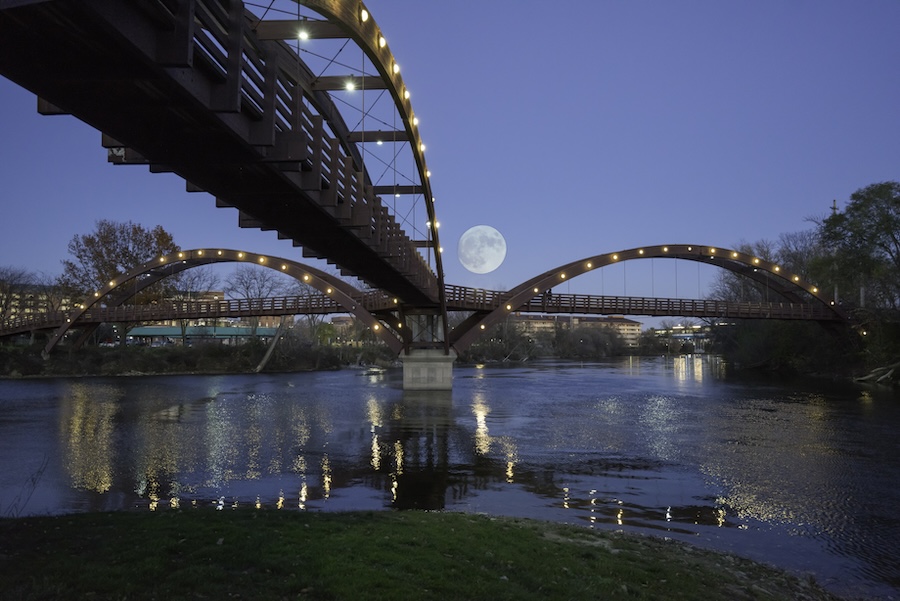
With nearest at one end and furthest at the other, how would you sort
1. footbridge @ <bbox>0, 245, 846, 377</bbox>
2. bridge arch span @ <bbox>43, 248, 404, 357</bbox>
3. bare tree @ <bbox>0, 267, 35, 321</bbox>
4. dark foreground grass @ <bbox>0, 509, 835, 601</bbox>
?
dark foreground grass @ <bbox>0, 509, 835, 601</bbox> → bridge arch span @ <bbox>43, 248, 404, 357</bbox> → footbridge @ <bbox>0, 245, 846, 377</bbox> → bare tree @ <bbox>0, 267, 35, 321</bbox>

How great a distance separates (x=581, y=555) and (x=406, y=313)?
38.5m

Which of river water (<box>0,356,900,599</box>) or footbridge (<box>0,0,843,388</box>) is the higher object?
footbridge (<box>0,0,843,388</box>)

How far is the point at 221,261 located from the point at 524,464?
175 ft

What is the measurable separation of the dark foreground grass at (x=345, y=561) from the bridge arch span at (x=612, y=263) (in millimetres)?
38759

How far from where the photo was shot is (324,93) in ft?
66.7

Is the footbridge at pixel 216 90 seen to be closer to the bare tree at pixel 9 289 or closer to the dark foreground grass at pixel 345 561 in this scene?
the dark foreground grass at pixel 345 561

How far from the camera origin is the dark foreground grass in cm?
604

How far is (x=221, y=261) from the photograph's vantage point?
2520 inches

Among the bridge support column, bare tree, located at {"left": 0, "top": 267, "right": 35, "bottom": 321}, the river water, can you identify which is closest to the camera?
the river water

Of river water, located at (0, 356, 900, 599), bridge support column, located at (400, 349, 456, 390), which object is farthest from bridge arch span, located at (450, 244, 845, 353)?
river water, located at (0, 356, 900, 599)

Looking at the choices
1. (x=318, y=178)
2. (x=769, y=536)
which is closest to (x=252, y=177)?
(x=318, y=178)

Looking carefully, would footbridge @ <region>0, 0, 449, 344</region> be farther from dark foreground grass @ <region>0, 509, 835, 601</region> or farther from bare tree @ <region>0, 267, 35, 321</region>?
bare tree @ <region>0, 267, 35, 321</region>

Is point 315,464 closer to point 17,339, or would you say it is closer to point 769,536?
point 769,536

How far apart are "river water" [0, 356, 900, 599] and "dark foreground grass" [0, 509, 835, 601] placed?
1.97 m
